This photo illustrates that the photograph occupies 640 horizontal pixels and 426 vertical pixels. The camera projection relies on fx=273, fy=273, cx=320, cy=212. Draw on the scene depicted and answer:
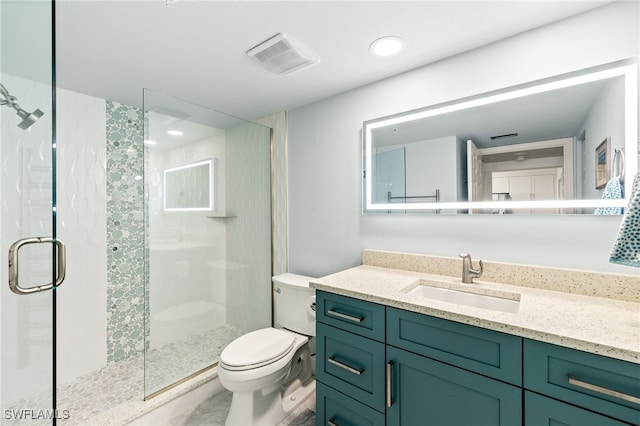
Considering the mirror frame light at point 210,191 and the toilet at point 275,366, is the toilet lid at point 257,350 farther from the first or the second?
the mirror frame light at point 210,191

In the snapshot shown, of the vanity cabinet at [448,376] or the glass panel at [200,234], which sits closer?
the vanity cabinet at [448,376]

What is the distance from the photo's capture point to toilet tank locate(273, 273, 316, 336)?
1.94 m

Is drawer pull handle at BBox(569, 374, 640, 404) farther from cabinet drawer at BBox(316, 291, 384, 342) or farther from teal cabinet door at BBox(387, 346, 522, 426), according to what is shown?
cabinet drawer at BBox(316, 291, 384, 342)

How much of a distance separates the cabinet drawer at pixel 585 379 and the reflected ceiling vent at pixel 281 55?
1634 mm

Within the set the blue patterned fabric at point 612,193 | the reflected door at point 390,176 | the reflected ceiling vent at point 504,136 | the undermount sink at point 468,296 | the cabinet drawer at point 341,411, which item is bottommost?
the cabinet drawer at point 341,411

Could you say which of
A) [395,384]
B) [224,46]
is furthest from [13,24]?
[395,384]

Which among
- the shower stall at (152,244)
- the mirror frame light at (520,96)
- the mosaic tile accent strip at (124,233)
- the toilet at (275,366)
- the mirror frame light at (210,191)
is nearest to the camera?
the mirror frame light at (520,96)

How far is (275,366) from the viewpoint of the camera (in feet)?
5.23

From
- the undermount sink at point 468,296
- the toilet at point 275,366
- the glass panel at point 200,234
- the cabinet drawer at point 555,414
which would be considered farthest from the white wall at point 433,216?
the cabinet drawer at point 555,414

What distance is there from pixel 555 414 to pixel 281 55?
6.24 feet

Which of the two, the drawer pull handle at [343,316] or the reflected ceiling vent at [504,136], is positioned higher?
the reflected ceiling vent at [504,136]

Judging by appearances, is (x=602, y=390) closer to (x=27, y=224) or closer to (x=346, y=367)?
(x=346, y=367)

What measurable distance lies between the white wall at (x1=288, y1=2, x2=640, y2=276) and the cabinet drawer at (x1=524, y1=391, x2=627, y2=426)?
69cm

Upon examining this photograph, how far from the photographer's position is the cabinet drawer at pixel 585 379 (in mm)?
751
